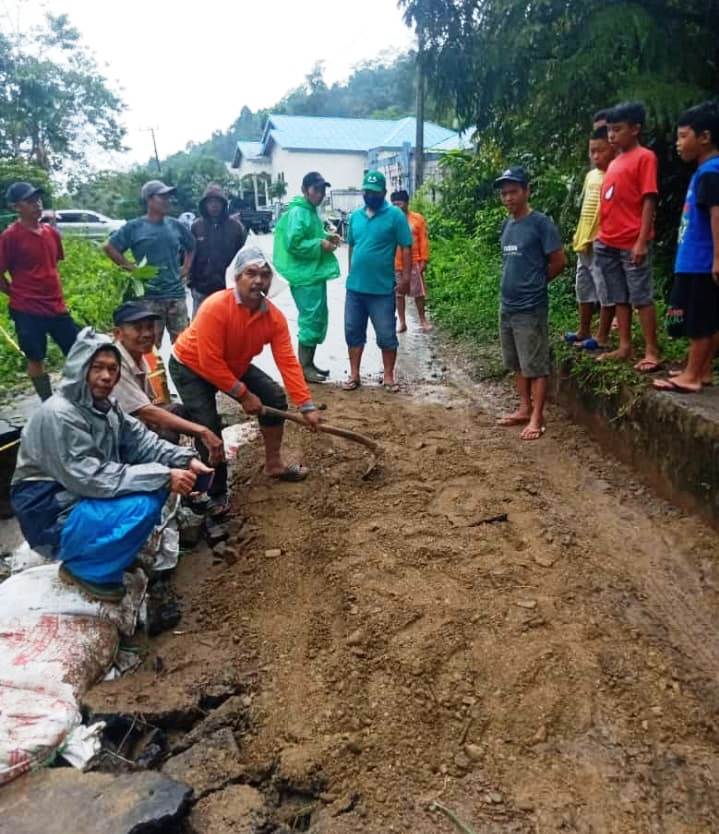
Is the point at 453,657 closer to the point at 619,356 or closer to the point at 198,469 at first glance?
the point at 198,469

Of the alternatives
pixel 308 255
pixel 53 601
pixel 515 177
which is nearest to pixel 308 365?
pixel 308 255

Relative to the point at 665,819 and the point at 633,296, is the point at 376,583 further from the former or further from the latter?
the point at 633,296

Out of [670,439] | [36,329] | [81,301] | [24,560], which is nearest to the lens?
[24,560]

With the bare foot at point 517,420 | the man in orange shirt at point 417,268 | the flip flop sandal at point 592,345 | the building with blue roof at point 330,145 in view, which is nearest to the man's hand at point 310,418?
the bare foot at point 517,420

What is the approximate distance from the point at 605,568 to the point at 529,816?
1448 mm

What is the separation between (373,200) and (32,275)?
108 inches

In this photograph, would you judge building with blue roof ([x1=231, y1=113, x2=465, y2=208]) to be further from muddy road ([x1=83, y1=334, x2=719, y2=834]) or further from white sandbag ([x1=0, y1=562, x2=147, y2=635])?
white sandbag ([x1=0, y1=562, x2=147, y2=635])

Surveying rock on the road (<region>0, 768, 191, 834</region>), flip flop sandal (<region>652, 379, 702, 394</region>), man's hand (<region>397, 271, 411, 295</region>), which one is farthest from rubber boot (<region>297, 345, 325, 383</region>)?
rock on the road (<region>0, 768, 191, 834</region>)

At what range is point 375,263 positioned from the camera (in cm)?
571

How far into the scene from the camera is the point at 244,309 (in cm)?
381

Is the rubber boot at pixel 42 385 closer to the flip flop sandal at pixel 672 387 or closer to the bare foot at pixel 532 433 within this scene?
the bare foot at pixel 532 433

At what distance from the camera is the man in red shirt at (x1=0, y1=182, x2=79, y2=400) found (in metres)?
5.10

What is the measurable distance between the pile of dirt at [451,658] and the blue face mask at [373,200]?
257 cm

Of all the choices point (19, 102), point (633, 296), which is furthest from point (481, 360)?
point (19, 102)
